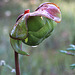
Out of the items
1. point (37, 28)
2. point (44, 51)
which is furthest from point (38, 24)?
point (44, 51)

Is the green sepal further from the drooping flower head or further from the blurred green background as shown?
the blurred green background

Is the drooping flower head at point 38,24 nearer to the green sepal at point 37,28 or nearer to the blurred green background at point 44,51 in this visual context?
the green sepal at point 37,28

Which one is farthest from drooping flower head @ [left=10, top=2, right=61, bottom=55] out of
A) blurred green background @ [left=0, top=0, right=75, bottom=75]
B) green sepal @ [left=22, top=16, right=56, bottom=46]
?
blurred green background @ [left=0, top=0, right=75, bottom=75]

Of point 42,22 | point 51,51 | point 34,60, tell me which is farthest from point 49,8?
point 51,51

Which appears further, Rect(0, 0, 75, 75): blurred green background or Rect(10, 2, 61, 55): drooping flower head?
Rect(0, 0, 75, 75): blurred green background

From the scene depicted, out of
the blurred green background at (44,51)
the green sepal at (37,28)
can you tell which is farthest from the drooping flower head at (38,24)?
the blurred green background at (44,51)

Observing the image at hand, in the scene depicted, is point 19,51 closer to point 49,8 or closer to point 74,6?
point 49,8

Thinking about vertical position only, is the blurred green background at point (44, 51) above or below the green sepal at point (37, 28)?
below

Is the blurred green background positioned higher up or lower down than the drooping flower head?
lower down

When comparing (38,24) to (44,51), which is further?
(44,51)

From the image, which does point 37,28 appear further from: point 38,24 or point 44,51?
point 44,51

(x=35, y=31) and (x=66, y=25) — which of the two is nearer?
(x=35, y=31)
